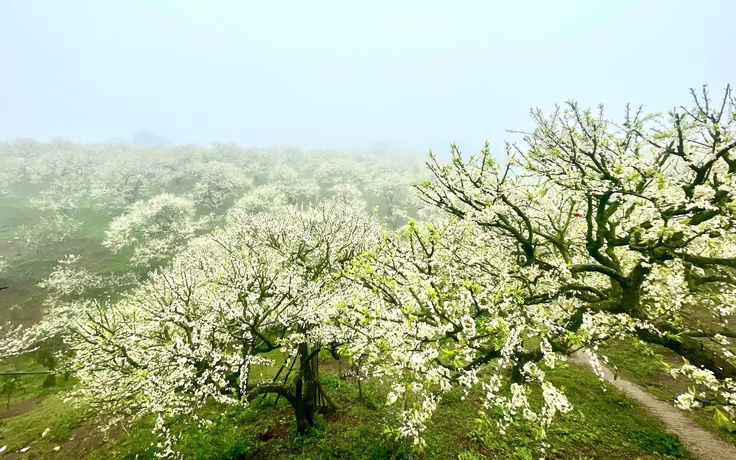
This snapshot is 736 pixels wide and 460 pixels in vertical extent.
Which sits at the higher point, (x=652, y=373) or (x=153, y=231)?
(x=652, y=373)

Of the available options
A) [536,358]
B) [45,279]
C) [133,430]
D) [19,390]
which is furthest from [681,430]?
[45,279]

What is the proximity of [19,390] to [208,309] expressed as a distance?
84.6ft

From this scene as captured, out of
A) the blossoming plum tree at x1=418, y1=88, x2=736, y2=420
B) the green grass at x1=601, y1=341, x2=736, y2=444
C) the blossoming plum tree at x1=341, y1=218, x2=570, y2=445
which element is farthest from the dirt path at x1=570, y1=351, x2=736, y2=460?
the blossoming plum tree at x1=341, y1=218, x2=570, y2=445

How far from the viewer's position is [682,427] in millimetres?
14133

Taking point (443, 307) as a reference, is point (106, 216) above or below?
below

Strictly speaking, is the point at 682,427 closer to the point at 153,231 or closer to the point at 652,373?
the point at 652,373


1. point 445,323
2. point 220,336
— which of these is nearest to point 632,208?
point 445,323

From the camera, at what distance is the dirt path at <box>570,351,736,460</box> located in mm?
12430

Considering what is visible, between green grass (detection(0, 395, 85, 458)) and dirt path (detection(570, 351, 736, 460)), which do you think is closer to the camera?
dirt path (detection(570, 351, 736, 460))

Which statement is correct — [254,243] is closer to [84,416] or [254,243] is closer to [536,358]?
[84,416]

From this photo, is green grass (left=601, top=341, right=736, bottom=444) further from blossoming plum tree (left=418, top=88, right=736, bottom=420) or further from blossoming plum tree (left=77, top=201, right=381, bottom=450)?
blossoming plum tree (left=77, top=201, right=381, bottom=450)

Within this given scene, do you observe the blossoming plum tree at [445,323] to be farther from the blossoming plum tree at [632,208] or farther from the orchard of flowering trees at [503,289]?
the blossoming plum tree at [632,208]

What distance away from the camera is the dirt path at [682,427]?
40.8 ft

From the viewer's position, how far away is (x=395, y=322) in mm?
8328
